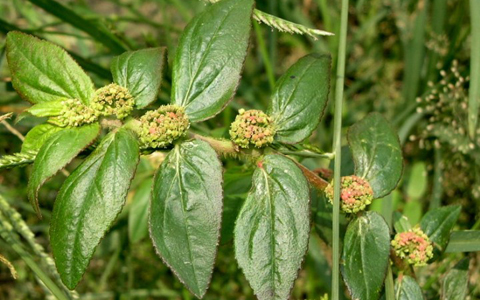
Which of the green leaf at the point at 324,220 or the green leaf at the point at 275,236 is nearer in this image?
the green leaf at the point at 275,236

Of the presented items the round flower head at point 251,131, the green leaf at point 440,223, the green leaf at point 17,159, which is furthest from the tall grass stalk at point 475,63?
the green leaf at point 17,159

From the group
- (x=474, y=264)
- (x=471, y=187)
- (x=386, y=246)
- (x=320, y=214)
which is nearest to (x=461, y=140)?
(x=471, y=187)

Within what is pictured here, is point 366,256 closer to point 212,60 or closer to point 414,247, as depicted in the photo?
point 414,247

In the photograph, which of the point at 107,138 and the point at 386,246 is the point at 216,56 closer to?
the point at 107,138

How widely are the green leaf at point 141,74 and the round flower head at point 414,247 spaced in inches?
20.0

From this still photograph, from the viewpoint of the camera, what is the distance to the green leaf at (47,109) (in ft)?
3.18

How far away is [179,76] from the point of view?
3.38 feet

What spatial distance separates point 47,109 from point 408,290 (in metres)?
0.71

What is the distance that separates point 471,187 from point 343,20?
919 mm

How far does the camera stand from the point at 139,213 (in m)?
1.55

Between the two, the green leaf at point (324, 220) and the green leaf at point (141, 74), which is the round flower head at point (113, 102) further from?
the green leaf at point (324, 220)

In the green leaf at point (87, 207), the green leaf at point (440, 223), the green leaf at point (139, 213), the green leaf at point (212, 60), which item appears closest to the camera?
the green leaf at point (87, 207)

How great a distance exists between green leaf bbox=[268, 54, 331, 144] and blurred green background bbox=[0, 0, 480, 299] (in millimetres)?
301

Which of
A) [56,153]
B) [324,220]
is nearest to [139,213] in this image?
[324,220]
